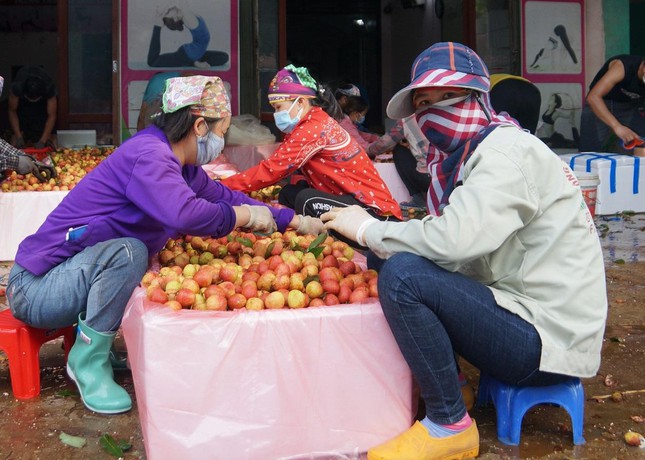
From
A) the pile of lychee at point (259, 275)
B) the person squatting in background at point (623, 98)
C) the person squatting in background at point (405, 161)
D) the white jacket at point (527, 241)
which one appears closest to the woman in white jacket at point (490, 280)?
the white jacket at point (527, 241)

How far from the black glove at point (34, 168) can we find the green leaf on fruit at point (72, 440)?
3463 mm

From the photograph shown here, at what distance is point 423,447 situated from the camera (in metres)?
2.42

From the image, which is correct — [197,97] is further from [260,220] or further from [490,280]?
[490,280]

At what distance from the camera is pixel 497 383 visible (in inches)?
103

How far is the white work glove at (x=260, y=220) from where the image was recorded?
3232 millimetres

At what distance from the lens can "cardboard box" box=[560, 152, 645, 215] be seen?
301 inches

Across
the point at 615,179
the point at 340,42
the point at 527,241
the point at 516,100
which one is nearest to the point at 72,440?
the point at 527,241

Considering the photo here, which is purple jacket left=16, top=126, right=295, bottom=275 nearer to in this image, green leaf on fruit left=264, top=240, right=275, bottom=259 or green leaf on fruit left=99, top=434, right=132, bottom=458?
green leaf on fruit left=264, top=240, right=275, bottom=259

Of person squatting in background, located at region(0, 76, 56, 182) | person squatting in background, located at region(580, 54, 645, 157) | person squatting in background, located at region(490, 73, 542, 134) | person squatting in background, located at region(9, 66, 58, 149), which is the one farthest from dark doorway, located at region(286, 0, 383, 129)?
person squatting in background, located at region(0, 76, 56, 182)

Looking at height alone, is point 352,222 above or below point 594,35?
below

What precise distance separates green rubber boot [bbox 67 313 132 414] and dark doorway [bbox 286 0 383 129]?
13.7 meters

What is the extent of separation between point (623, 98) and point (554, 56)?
2080mm

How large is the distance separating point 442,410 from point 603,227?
17.0 ft

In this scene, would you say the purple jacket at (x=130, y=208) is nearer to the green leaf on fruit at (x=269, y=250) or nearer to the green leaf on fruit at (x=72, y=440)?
the green leaf on fruit at (x=269, y=250)
